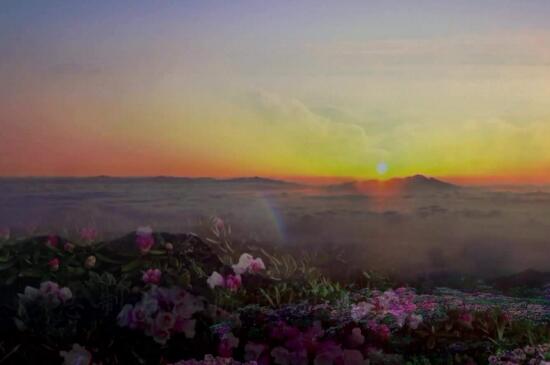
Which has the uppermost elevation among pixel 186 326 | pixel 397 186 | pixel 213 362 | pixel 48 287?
pixel 397 186

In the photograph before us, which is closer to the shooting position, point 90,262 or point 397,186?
point 397,186

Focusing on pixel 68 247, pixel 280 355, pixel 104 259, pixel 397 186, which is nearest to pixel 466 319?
pixel 397 186

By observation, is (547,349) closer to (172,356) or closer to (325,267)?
(325,267)

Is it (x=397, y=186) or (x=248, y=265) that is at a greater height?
(x=397, y=186)

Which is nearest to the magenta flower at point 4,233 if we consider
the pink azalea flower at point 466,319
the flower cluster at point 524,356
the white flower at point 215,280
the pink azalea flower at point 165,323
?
the pink azalea flower at point 165,323

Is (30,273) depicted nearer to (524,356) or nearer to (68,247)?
(68,247)

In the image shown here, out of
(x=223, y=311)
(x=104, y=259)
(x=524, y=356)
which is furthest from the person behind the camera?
(x=104, y=259)

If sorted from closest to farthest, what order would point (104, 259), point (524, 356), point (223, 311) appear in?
point (524, 356) → point (223, 311) → point (104, 259)

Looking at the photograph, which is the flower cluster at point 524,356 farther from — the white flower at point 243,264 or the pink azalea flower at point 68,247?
the pink azalea flower at point 68,247

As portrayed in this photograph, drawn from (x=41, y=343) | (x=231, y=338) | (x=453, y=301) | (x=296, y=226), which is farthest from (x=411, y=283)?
(x=41, y=343)

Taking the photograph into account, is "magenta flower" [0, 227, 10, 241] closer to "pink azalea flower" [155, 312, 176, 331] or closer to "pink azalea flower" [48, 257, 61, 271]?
"pink azalea flower" [48, 257, 61, 271]
